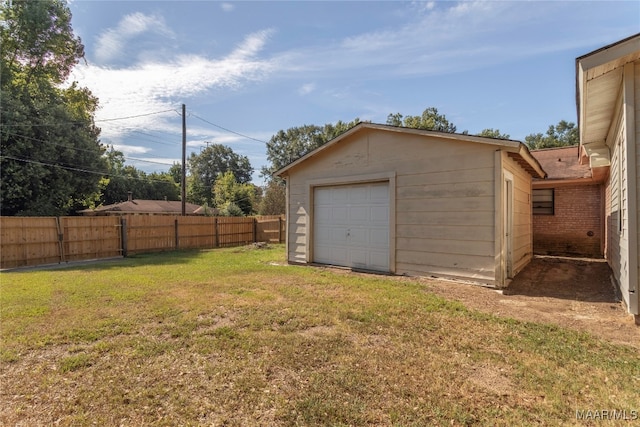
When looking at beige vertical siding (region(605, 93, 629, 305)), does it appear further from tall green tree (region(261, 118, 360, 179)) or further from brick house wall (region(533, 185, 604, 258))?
tall green tree (region(261, 118, 360, 179))

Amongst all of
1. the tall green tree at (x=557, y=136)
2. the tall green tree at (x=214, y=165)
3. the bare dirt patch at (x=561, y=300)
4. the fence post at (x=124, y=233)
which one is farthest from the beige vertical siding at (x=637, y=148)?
the tall green tree at (x=214, y=165)

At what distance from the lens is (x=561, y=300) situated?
520 cm

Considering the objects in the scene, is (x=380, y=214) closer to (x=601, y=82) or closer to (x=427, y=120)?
(x=601, y=82)

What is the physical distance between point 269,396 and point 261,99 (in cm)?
1458

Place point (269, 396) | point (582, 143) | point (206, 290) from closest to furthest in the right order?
point (269, 396) → point (206, 290) → point (582, 143)

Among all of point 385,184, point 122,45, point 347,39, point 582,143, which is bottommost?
point 385,184

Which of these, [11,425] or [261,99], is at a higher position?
[261,99]

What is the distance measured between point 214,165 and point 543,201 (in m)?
52.0

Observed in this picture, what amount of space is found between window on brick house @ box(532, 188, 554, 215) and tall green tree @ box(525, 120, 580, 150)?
31355 millimetres

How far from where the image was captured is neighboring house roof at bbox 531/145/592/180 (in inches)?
410

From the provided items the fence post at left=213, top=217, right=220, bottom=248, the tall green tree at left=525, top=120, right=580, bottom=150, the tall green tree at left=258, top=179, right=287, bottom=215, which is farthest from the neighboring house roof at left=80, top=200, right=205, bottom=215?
the tall green tree at left=525, top=120, right=580, bottom=150

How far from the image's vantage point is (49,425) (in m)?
2.16

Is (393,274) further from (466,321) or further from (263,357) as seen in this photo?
(263,357)

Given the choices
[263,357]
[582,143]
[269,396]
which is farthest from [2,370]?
[582,143]
